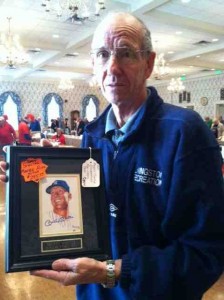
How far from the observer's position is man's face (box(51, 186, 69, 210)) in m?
0.89

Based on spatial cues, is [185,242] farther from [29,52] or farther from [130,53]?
[29,52]

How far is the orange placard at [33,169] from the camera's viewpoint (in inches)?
34.5

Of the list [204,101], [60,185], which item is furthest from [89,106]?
[60,185]

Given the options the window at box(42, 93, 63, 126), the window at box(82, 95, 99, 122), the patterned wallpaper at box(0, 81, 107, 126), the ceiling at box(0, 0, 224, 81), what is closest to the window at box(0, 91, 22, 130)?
the patterned wallpaper at box(0, 81, 107, 126)

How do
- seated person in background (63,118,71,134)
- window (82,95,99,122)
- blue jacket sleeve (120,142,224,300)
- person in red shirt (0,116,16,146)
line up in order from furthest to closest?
window (82,95,99,122), seated person in background (63,118,71,134), person in red shirt (0,116,16,146), blue jacket sleeve (120,142,224,300)

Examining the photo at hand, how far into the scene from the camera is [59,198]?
0.90 m

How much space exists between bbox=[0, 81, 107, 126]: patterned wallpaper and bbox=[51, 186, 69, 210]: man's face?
16.3m

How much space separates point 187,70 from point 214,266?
15.1 m

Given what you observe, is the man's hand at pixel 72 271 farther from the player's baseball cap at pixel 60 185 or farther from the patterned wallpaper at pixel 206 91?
the patterned wallpaper at pixel 206 91

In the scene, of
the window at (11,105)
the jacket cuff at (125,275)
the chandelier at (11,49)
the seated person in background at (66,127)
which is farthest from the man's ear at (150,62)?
the window at (11,105)

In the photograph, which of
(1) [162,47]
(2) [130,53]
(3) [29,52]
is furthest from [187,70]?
(2) [130,53]

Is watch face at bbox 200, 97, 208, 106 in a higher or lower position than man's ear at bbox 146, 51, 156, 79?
higher

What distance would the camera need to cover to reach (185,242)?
2.76 ft

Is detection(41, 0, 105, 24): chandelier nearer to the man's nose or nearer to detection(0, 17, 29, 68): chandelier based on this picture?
detection(0, 17, 29, 68): chandelier
